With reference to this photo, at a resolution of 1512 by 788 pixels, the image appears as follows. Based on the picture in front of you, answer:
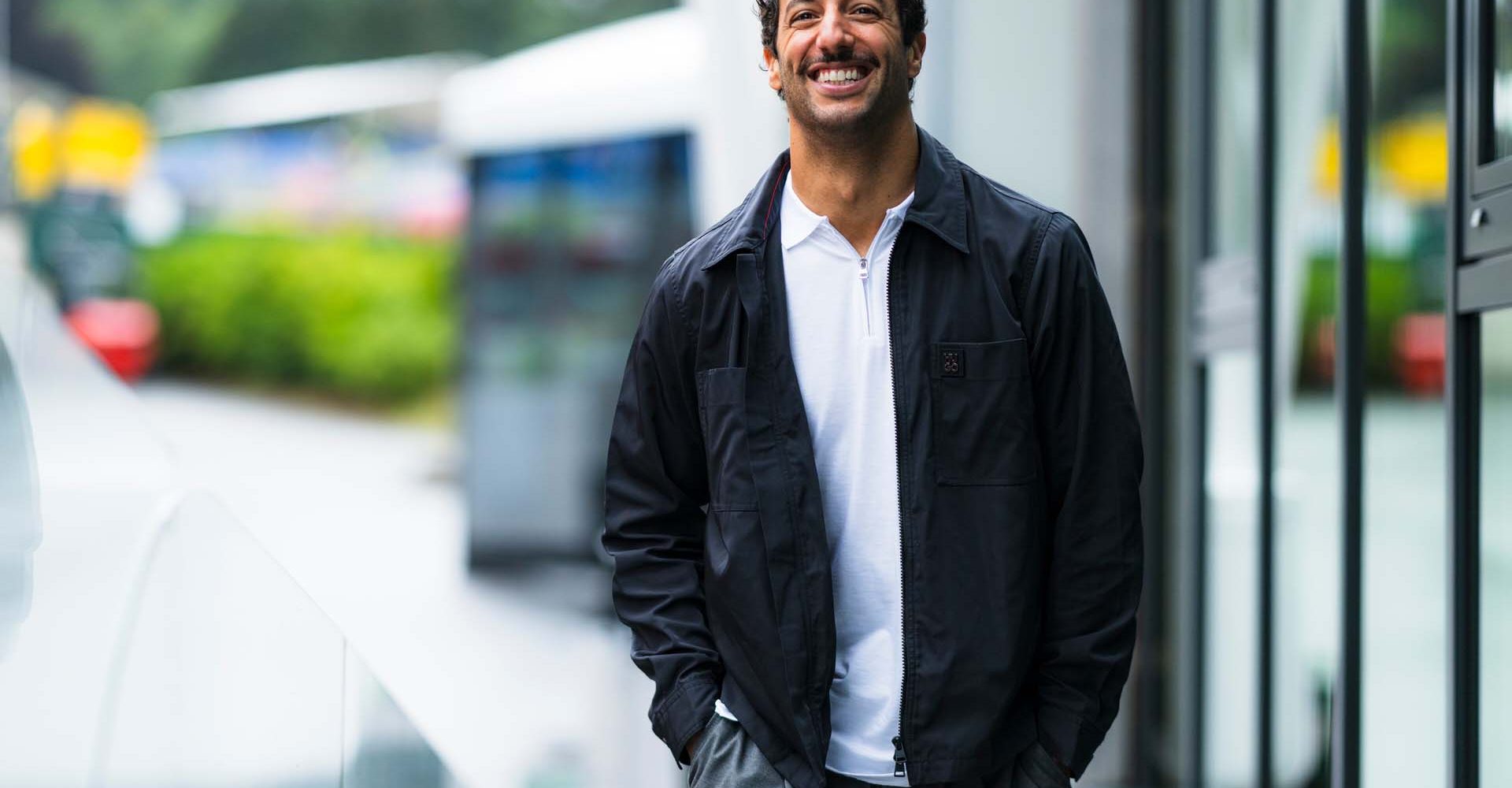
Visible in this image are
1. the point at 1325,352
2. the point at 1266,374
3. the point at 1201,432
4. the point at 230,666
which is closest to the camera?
the point at 230,666

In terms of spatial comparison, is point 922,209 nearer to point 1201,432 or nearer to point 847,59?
point 847,59

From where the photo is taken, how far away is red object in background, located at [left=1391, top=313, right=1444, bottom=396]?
3.46 meters

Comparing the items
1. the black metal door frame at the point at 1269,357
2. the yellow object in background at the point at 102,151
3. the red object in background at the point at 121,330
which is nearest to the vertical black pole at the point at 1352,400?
the black metal door frame at the point at 1269,357

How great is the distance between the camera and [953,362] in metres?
2.23

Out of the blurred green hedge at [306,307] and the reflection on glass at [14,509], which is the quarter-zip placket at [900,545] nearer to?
the reflection on glass at [14,509]

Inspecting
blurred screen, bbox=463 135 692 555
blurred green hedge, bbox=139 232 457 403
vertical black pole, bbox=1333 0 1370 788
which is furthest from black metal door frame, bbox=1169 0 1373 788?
blurred green hedge, bbox=139 232 457 403

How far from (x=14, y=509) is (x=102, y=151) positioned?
2395 centimetres

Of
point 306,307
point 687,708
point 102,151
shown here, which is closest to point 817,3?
point 687,708

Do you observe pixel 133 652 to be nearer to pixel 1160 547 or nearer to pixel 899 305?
pixel 899 305

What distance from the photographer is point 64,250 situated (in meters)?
22.5

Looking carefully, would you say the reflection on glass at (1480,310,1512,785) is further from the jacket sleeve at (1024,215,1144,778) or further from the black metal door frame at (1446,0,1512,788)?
the jacket sleeve at (1024,215,1144,778)

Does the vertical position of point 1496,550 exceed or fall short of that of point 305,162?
it falls short

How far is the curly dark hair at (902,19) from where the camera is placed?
2.29m

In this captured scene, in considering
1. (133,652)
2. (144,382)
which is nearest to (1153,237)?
(133,652)
